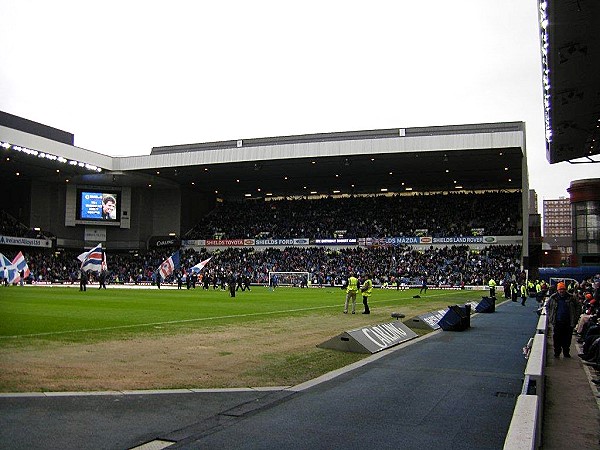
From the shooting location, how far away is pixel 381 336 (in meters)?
14.8

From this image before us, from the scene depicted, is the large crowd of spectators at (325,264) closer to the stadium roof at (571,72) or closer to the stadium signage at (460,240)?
the stadium signage at (460,240)

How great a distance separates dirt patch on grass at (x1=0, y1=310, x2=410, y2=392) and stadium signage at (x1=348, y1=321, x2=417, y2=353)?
87 centimetres

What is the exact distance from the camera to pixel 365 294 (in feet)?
79.8

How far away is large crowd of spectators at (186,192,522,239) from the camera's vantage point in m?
69.4

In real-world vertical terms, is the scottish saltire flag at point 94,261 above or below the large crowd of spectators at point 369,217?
below

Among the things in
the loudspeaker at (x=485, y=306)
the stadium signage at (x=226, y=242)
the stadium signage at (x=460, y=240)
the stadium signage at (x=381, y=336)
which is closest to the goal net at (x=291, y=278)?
the stadium signage at (x=226, y=242)

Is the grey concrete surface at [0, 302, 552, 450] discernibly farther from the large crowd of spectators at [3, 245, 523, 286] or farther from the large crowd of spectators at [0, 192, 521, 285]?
the large crowd of spectators at [0, 192, 521, 285]

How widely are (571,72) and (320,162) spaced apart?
120ft

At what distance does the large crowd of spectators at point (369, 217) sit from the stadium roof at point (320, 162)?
2.59 meters

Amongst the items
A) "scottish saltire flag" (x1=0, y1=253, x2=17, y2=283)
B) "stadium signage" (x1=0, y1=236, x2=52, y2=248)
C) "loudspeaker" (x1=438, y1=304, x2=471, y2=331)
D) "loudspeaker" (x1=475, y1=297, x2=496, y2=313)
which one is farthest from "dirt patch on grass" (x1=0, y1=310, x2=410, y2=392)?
"stadium signage" (x1=0, y1=236, x2=52, y2=248)

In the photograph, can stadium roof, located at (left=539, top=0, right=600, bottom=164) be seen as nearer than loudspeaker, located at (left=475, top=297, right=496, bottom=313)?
Yes

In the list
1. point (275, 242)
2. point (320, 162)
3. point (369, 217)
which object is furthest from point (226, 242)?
point (320, 162)

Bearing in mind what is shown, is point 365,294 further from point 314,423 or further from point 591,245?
point 591,245

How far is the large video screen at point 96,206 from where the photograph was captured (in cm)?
6950
